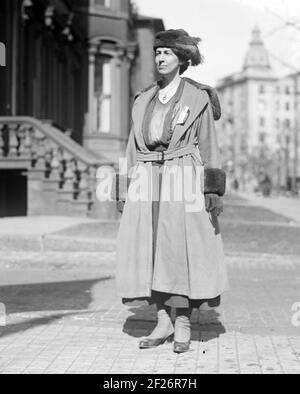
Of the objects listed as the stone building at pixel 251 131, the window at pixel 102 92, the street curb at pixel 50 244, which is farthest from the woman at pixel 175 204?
the stone building at pixel 251 131

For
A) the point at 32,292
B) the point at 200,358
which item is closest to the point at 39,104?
the point at 32,292

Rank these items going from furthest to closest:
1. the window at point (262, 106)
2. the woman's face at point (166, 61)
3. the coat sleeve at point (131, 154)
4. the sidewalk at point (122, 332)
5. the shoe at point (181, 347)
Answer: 1. the window at point (262, 106)
2. the coat sleeve at point (131, 154)
3. the woman's face at point (166, 61)
4. the shoe at point (181, 347)
5. the sidewalk at point (122, 332)

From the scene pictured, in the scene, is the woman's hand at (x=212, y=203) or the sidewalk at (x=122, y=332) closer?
the sidewalk at (x=122, y=332)

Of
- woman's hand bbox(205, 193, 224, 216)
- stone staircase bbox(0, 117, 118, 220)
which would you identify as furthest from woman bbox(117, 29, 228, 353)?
stone staircase bbox(0, 117, 118, 220)

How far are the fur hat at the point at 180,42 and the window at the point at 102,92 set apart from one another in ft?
65.8

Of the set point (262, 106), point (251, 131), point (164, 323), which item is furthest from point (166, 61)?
point (262, 106)

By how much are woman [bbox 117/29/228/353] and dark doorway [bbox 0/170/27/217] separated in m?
12.4

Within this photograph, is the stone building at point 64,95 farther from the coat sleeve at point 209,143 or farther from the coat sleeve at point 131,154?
the coat sleeve at point 209,143

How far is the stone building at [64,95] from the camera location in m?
14.5

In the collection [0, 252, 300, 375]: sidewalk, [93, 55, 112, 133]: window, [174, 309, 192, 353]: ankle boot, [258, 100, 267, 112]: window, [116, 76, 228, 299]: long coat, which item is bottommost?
[0, 252, 300, 375]: sidewalk

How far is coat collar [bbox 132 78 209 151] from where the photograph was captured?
196 inches

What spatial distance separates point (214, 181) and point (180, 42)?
99 cm

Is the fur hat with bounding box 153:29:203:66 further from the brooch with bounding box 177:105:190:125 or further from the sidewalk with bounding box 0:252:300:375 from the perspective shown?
the sidewalk with bounding box 0:252:300:375
